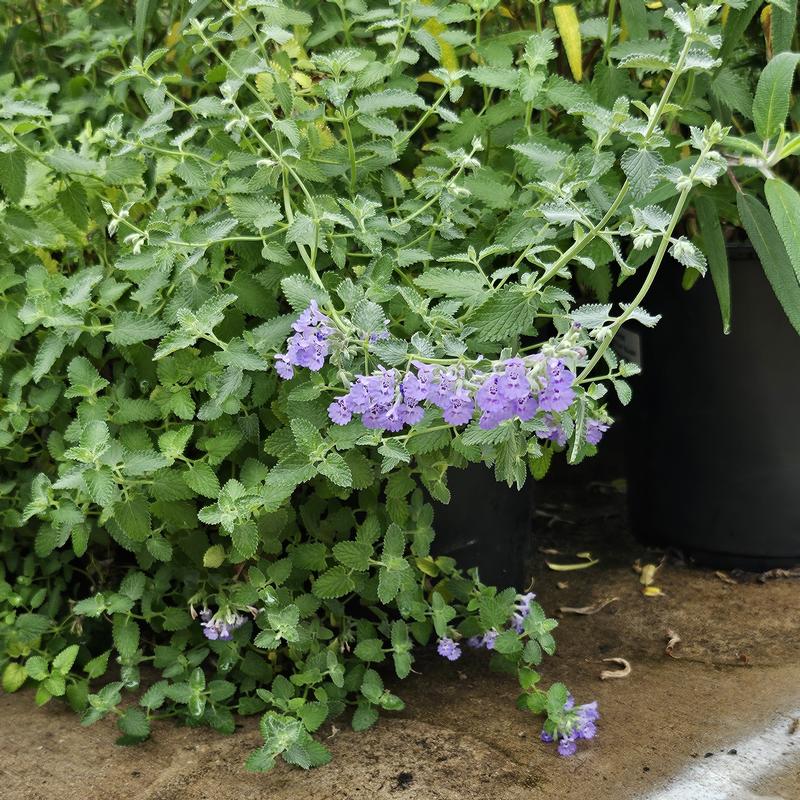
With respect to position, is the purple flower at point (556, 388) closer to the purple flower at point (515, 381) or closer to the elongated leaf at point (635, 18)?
the purple flower at point (515, 381)

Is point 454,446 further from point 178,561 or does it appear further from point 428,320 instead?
point 178,561

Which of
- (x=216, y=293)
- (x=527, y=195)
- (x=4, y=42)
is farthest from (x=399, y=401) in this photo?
(x=4, y=42)

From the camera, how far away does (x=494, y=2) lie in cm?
138

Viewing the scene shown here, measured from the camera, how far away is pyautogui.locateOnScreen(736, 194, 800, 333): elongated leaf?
1364 millimetres

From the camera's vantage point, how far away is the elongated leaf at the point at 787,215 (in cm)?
114

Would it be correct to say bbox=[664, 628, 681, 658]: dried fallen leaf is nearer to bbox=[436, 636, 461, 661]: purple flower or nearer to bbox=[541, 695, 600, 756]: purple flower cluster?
bbox=[541, 695, 600, 756]: purple flower cluster

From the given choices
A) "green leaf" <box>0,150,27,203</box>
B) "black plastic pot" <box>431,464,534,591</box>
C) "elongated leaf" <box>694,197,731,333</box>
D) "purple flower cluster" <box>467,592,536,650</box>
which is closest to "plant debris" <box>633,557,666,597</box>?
"black plastic pot" <box>431,464,534,591</box>

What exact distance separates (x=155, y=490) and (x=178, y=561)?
0.19 metres

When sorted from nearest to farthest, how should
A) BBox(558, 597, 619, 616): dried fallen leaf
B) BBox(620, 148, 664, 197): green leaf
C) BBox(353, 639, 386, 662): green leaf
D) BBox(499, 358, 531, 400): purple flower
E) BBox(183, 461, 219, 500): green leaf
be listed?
BBox(499, 358, 531, 400): purple flower < BBox(620, 148, 664, 197): green leaf < BBox(183, 461, 219, 500): green leaf < BBox(353, 639, 386, 662): green leaf < BBox(558, 597, 619, 616): dried fallen leaf

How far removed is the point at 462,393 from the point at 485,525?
631 millimetres

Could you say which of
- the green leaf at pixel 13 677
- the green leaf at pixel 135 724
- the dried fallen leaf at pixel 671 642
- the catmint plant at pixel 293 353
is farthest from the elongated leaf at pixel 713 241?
the green leaf at pixel 13 677

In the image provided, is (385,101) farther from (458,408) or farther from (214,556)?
(214,556)

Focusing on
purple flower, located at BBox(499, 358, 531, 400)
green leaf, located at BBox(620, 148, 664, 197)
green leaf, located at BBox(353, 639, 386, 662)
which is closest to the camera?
purple flower, located at BBox(499, 358, 531, 400)

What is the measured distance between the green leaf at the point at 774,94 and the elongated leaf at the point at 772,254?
241 mm
